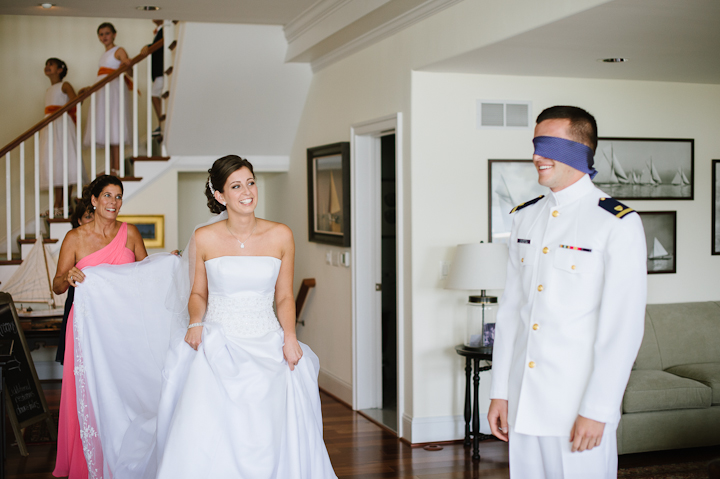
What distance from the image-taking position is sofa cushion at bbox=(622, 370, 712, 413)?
14.0 ft

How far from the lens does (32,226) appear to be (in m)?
6.86

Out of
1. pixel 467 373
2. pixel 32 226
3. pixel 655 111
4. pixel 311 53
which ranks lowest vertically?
pixel 467 373

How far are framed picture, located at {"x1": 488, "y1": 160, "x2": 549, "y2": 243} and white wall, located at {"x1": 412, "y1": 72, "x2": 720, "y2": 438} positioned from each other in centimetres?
5

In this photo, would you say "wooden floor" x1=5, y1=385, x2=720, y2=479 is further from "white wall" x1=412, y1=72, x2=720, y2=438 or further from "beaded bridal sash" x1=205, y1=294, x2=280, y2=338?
"beaded bridal sash" x1=205, y1=294, x2=280, y2=338

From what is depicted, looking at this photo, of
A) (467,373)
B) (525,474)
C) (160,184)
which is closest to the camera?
(525,474)

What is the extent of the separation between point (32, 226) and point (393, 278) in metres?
3.56

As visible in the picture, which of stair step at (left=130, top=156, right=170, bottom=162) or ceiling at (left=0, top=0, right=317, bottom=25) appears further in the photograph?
stair step at (left=130, top=156, right=170, bottom=162)

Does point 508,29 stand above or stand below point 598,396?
above

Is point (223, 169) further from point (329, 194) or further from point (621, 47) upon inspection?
point (329, 194)

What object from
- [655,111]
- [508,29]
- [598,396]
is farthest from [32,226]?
[598,396]

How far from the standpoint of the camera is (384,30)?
191 inches

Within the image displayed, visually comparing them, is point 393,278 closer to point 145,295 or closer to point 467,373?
point 467,373

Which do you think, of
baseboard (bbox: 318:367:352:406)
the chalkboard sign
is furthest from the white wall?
the chalkboard sign

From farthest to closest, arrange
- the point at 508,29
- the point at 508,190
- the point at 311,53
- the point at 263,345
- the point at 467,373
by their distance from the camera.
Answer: the point at 311,53 < the point at 508,190 < the point at 467,373 < the point at 508,29 < the point at 263,345
